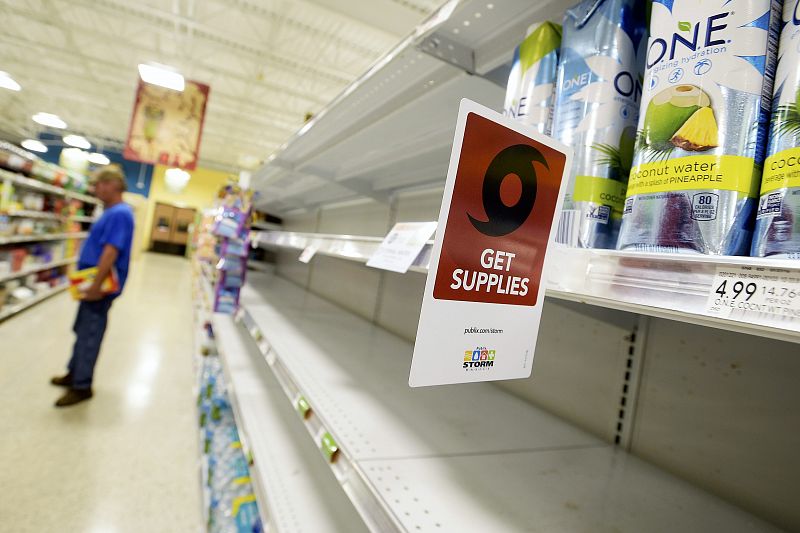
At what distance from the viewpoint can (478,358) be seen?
0.53m

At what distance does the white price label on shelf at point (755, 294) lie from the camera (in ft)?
1.06

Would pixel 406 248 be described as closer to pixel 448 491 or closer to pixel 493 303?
pixel 493 303

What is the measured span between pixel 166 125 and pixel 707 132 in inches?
276

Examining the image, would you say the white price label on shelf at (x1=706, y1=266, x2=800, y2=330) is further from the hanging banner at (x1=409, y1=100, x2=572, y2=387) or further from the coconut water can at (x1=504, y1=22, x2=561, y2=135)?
the coconut water can at (x1=504, y1=22, x2=561, y2=135)

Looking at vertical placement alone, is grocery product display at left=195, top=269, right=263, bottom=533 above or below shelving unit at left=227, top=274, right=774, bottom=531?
below

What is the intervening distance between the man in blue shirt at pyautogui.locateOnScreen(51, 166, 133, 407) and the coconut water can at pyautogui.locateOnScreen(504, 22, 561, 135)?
300cm

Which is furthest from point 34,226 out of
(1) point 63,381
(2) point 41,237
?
(1) point 63,381

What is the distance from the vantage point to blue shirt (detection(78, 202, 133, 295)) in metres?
2.85

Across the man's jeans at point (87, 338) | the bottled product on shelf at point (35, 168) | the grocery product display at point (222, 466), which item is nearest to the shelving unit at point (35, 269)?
the bottled product on shelf at point (35, 168)

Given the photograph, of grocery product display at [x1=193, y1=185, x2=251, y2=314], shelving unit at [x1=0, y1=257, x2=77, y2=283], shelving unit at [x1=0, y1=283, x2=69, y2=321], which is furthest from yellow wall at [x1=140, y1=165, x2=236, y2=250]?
grocery product display at [x1=193, y1=185, x2=251, y2=314]

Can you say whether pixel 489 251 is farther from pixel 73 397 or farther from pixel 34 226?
pixel 34 226

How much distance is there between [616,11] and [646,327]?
2.13ft

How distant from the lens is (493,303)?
0.53 m

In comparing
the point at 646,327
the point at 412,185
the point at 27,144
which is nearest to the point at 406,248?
the point at 646,327
